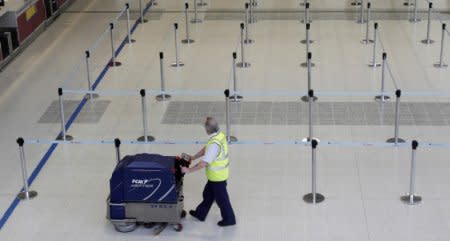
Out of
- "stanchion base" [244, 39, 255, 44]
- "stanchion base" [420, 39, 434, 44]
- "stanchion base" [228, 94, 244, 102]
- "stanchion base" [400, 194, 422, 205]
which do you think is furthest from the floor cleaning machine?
"stanchion base" [420, 39, 434, 44]

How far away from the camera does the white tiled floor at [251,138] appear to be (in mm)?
8938

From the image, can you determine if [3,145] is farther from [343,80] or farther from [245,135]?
[343,80]

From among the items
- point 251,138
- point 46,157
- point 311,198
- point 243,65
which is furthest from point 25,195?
point 243,65

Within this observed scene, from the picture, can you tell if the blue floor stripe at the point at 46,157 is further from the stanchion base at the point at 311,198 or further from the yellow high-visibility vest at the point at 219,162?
the stanchion base at the point at 311,198

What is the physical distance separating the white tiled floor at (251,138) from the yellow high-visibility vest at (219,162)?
70cm

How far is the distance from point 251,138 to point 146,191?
2919 millimetres

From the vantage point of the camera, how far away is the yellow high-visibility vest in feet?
27.3

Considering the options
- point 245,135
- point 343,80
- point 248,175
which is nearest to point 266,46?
point 343,80

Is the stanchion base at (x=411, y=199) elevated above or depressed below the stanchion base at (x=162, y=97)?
below

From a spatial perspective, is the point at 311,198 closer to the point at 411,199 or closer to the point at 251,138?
the point at 411,199

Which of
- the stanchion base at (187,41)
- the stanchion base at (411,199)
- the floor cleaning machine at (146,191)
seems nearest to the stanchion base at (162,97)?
the stanchion base at (187,41)

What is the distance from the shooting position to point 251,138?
439 inches

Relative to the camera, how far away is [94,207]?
9.40 m

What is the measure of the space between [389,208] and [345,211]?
20.0 inches
